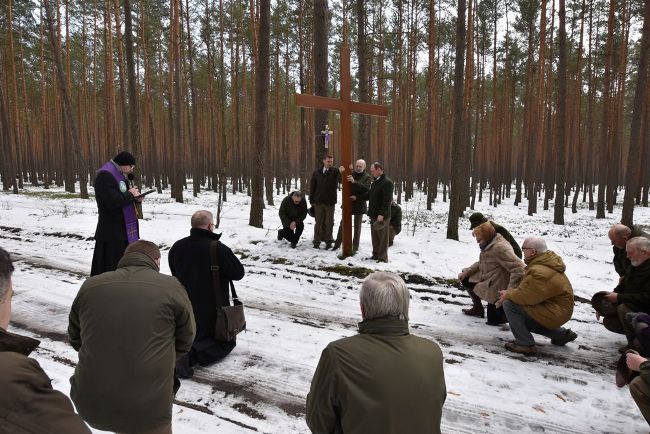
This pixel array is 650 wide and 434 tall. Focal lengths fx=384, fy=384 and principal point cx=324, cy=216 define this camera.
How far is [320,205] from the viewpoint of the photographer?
8.24 meters

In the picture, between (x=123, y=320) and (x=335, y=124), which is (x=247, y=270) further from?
(x=335, y=124)

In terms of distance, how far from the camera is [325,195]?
816cm

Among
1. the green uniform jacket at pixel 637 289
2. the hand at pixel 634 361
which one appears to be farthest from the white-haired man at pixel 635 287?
the hand at pixel 634 361

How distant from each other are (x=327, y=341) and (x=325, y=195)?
4132 mm

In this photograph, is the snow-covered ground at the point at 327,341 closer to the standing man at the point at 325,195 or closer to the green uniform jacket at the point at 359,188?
the standing man at the point at 325,195

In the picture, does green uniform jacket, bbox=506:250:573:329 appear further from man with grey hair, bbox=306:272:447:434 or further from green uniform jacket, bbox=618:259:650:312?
man with grey hair, bbox=306:272:447:434

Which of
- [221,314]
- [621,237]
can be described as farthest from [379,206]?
[221,314]

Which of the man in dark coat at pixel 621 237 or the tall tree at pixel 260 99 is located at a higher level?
the tall tree at pixel 260 99

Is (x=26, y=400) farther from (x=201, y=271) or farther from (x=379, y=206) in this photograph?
(x=379, y=206)

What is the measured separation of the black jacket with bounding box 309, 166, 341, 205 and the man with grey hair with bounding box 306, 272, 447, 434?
6256 millimetres

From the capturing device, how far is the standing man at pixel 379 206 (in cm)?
748

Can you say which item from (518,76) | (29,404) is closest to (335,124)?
(518,76)

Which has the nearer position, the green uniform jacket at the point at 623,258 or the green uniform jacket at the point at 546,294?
the green uniform jacket at the point at 546,294

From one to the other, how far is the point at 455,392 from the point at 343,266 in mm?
4005
